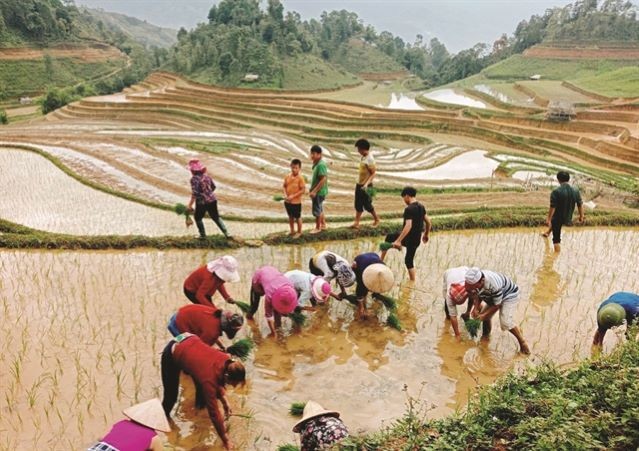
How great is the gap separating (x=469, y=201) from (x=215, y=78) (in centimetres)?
4401

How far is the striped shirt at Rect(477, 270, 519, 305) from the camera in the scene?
5051 mm

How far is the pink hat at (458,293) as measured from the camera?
5199 mm

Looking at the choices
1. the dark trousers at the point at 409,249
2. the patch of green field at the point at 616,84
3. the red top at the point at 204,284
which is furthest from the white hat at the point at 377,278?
the patch of green field at the point at 616,84

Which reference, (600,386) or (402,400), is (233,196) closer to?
(402,400)

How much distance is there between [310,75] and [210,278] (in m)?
57.2

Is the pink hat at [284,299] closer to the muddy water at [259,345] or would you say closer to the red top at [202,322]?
the muddy water at [259,345]

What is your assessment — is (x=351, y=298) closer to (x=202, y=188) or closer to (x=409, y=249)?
(x=409, y=249)

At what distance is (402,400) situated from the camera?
14.8 feet

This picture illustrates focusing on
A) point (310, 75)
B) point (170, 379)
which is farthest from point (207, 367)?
point (310, 75)

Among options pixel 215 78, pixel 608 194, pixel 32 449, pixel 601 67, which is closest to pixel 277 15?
pixel 215 78

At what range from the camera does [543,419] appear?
3.21m

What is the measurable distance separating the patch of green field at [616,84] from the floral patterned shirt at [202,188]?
39.4 metres

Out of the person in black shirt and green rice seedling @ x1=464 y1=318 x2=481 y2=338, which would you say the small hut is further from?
green rice seedling @ x1=464 y1=318 x2=481 y2=338

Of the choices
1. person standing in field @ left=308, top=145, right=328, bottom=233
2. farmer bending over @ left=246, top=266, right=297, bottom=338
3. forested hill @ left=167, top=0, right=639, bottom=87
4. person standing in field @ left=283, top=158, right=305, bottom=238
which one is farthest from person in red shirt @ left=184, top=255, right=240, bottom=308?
forested hill @ left=167, top=0, right=639, bottom=87
